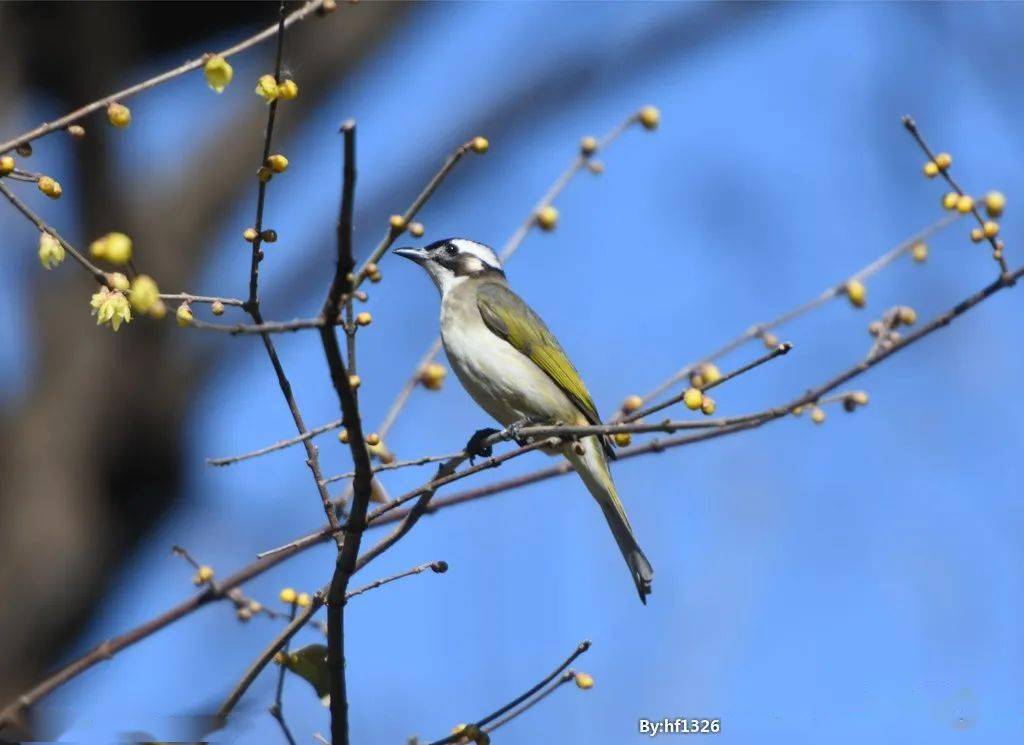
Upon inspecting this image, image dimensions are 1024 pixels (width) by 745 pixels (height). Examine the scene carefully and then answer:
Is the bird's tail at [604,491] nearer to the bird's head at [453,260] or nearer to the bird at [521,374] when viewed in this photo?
the bird at [521,374]

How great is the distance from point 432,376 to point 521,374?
6.10ft

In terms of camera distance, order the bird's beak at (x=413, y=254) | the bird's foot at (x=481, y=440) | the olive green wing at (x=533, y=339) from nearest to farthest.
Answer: the bird's foot at (x=481, y=440), the olive green wing at (x=533, y=339), the bird's beak at (x=413, y=254)

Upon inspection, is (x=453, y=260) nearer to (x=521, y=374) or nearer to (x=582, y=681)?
(x=521, y=374)

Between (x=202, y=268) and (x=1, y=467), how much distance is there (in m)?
2.03

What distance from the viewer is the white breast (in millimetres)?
5340

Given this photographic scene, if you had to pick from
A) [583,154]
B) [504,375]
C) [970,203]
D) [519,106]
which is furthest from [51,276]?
[970,203]

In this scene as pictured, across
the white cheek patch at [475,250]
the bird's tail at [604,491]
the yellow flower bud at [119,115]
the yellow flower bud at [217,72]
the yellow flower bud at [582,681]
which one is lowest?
the yellow flower bud at [582,681]

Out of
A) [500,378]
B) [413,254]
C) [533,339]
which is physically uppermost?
[413,254]

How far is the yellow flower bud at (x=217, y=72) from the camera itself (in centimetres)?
278

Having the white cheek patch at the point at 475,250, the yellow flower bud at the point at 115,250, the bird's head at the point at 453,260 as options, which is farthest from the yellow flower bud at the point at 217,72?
the white cheek patch at the point at 475,250

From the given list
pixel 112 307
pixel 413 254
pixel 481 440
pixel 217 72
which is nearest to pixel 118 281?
pixel 112 307

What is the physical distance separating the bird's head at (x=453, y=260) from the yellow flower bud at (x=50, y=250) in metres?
3.58

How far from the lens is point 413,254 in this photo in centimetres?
636

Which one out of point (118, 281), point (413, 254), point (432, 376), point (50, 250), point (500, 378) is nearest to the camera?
point (50, 250)
